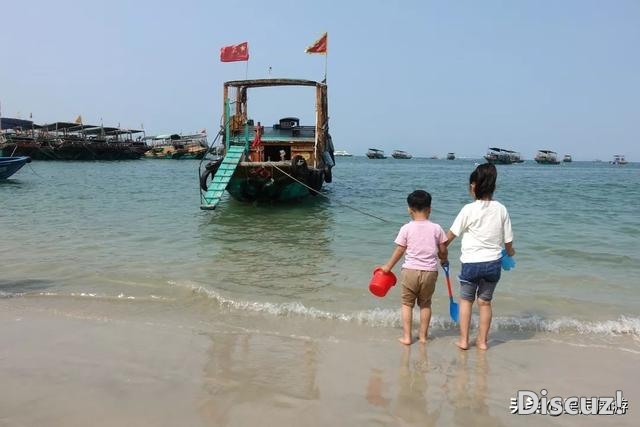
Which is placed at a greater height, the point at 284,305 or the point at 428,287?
the point at 428,287

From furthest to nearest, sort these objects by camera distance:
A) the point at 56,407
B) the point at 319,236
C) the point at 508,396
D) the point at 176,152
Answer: the point at 176,152, the point at 319,236, the point at 508,396, the point at 56,407

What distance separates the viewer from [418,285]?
4371 millimetres

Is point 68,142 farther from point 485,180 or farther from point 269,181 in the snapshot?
point 485,180

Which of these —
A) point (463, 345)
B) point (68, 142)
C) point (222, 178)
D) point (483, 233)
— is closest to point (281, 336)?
point (463, 345)

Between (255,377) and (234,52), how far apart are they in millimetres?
16375

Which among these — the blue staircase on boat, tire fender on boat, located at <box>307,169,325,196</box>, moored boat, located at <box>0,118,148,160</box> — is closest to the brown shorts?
the blue staircase on boat

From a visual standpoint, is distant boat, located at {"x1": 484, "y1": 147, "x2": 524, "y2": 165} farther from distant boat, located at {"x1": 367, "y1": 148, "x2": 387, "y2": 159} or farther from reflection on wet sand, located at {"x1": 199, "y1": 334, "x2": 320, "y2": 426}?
reflection on wet sand, located at {"x1": 199, "y1": 334, "x2": 320, "y2": 426}

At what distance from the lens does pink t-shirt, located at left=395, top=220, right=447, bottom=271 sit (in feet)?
14.1

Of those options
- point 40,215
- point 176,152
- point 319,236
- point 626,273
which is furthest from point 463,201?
point 176,152

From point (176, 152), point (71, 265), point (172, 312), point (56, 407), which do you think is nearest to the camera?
point (56, 407)

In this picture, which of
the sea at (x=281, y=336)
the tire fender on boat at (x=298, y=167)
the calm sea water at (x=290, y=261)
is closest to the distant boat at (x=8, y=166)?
the calm sea water at (x=290, y=261)

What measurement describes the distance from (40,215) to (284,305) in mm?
11045

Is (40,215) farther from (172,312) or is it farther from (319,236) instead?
(172,312)

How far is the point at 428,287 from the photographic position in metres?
4.37
